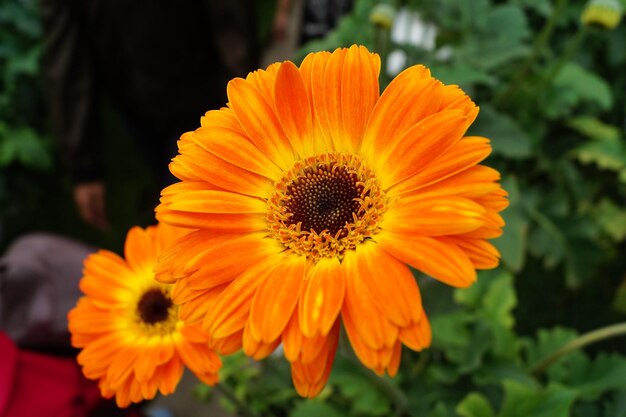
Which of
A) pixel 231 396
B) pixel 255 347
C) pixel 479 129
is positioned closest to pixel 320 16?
pixel 479 129

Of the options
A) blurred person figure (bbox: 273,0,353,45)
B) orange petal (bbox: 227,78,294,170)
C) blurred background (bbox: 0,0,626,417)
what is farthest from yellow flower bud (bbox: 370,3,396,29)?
blurred person figure (bbox: 273,0,353,45)

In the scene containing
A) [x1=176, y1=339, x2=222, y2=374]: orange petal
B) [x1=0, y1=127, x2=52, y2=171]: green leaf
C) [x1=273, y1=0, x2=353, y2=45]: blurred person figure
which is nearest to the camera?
[x1=176, y1=339, x2=222, y2=374]: orange petal

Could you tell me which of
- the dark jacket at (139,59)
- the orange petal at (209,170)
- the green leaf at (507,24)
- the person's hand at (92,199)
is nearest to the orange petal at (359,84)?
the orange petal at (209,170)

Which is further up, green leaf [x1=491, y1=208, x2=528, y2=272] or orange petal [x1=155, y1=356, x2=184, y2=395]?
orange petal [x1=155, y1=356, x2=184, y2=395]

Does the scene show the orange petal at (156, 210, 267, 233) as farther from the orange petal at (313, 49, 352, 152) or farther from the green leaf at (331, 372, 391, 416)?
the green leaf at (331, 372, 391, 416)

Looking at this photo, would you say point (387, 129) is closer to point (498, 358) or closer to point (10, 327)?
point (498, 358)

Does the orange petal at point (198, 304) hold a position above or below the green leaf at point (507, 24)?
below

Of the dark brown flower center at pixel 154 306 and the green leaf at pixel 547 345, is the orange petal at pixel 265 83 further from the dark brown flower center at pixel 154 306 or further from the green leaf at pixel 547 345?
the green leaf at pixel 547 345

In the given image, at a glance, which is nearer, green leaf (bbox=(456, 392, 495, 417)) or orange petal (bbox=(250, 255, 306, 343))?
orange petal (bbox=(250, 255, 306, 343))

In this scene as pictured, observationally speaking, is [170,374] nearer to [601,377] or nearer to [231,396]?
[231,396]

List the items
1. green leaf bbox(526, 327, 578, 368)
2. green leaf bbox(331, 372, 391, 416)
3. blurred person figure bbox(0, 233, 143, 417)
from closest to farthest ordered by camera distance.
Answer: blurred person figure bbox(0, 233, 143, 417) → green leaf bbox(331, 372, 391, 416) → green leaf bbox(526, 327, 578, 368)
